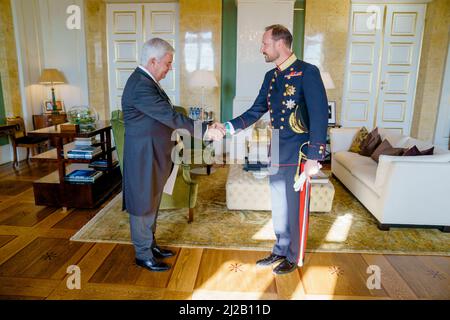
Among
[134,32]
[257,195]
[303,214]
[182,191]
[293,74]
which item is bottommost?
[257,195]

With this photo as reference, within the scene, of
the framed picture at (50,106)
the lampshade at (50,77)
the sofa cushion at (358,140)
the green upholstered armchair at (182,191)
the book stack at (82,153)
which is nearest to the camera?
the green upholstered armchair at (182,191)

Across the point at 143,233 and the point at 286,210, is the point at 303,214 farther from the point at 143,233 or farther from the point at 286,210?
the point at 143,233

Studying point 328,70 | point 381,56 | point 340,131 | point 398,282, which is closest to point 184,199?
point 398,282

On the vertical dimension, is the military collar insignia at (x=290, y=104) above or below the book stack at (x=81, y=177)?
above

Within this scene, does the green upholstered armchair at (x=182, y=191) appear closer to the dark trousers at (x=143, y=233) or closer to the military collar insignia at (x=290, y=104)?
the dark trousers at (x=143, y=233)

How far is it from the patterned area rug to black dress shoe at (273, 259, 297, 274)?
307 millimetres

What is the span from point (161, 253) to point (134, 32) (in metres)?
4.95

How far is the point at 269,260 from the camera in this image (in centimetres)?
246

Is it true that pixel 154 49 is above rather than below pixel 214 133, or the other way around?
above

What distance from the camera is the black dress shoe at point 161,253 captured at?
253 centimetres

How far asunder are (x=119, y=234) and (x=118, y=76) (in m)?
4.37

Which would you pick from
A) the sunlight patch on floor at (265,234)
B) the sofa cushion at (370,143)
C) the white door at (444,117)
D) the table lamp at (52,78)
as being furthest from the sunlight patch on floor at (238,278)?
the white door at (444,117)

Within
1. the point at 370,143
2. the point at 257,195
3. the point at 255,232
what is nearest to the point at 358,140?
the point at 370,143

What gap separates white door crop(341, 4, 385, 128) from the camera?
234 inches
